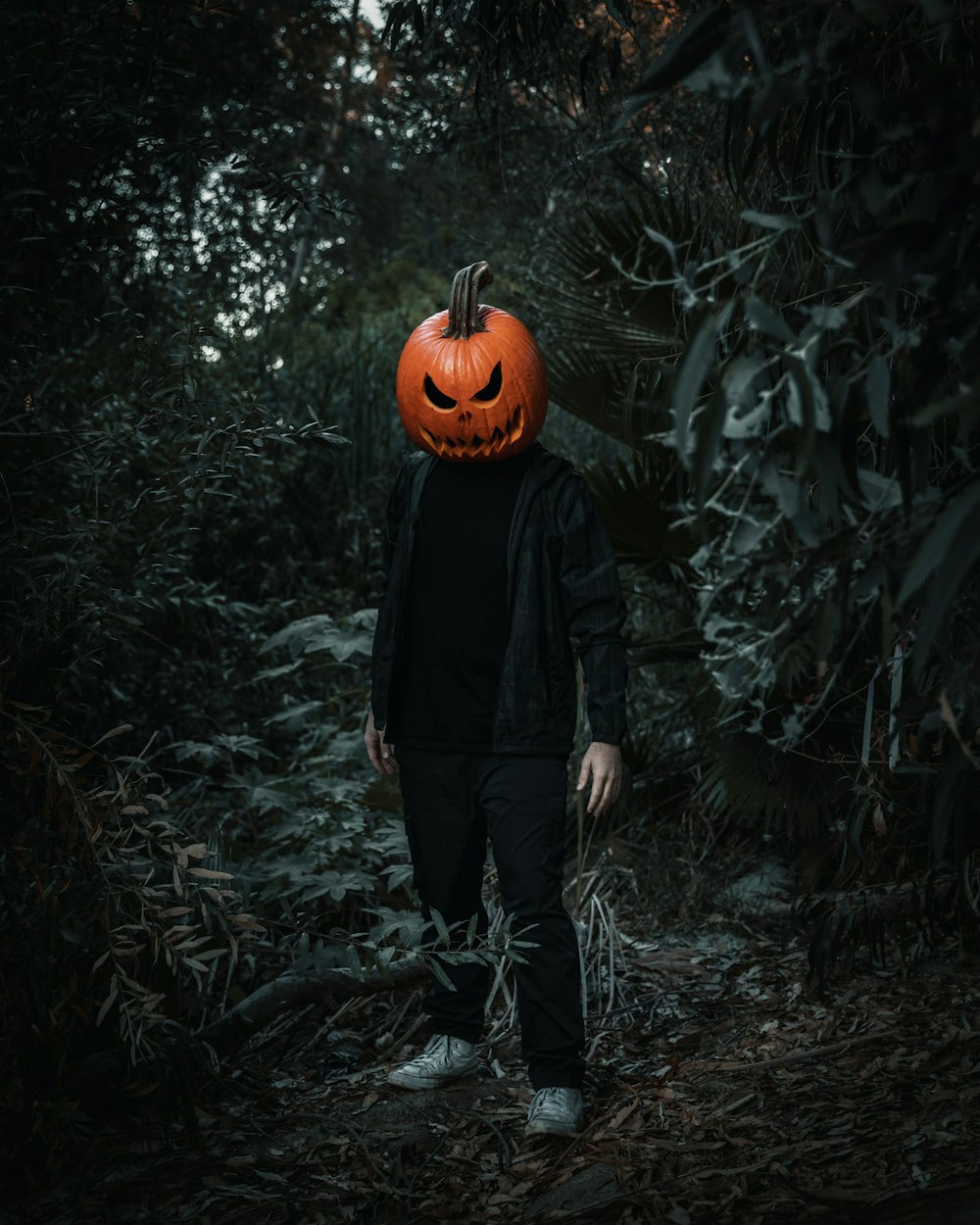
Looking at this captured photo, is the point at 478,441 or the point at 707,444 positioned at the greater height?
the point at 478,441

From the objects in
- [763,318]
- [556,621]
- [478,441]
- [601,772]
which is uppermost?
[478,441]

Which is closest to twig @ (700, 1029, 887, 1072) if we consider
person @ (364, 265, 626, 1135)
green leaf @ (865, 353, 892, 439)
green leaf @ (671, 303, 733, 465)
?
person @ (364, 265, 626, 1135)

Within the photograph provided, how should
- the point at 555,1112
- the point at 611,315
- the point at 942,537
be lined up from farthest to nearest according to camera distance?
the point at 611,315 → the point at 555,1112 → the point at 942,537

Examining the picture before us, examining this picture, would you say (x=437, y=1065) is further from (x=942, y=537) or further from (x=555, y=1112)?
(x=942, y=537)

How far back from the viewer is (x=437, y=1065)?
10.2ft

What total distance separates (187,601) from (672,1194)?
3.16 metres

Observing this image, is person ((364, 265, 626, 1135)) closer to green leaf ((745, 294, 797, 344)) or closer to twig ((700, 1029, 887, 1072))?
twig ((700, 1029, 887, 1072))

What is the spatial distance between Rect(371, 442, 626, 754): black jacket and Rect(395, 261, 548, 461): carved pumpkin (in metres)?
0.14

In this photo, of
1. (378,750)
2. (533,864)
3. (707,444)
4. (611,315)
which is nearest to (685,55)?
(707,444)

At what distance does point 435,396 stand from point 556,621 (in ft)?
2.07

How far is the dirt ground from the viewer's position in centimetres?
245

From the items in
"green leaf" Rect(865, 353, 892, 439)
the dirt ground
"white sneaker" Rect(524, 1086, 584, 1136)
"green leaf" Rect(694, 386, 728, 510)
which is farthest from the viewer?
"white sneaker" Rect(524, 1086, 584, 1136)

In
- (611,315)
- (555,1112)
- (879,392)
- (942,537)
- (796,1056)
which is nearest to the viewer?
(942,537)

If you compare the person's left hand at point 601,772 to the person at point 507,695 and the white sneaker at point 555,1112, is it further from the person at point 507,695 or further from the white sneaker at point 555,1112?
the white sneaker at point 555,1112
